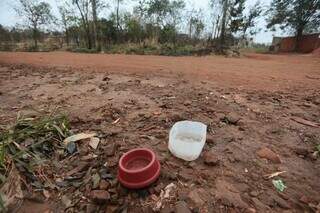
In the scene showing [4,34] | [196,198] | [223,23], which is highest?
[223,23]

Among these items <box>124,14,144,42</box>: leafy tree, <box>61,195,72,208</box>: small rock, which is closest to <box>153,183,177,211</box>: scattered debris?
<box>61,195,72,208</box>: small rock

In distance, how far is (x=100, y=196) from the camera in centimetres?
143

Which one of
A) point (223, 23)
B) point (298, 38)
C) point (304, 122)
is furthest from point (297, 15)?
point (304, 122)

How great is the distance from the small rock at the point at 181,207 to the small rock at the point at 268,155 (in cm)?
79

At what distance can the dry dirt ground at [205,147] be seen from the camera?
1418 mm

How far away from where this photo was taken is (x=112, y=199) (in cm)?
143

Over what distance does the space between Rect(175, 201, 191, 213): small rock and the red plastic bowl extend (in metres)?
0.21

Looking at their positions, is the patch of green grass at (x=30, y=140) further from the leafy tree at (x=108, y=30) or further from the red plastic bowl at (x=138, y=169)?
the leafy tree at (x=108, y=30)

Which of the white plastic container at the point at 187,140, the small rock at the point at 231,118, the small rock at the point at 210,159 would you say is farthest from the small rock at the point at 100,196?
the small rock at the point at 231,118

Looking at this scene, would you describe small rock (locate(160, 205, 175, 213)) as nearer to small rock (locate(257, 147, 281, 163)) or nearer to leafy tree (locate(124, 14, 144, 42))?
small rock (locate(257, 147, 281, 163))

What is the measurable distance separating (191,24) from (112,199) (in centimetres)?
1610

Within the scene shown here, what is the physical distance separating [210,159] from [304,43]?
18.9 metres

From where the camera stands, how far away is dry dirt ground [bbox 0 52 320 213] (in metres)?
1.42

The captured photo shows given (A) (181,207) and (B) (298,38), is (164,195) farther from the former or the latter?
(B) (298,38)
